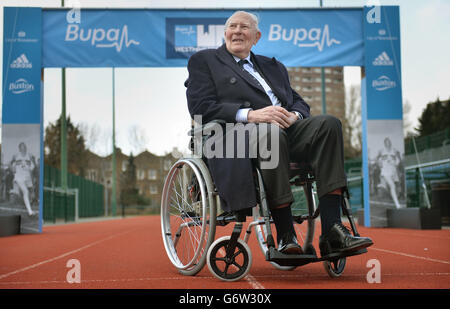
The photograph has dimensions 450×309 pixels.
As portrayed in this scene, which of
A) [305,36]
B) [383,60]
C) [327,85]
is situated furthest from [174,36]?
[327,85]

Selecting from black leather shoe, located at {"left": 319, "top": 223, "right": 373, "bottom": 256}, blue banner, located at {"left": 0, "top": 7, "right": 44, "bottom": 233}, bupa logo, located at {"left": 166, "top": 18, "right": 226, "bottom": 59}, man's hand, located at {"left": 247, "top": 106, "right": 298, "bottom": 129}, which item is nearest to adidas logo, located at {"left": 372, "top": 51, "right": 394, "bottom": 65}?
bupa logo, located at {"left": 166, "top": 18, "right": 226, "bottom": 59}

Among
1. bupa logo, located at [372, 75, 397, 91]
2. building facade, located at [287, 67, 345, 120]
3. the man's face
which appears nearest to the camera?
the man's face

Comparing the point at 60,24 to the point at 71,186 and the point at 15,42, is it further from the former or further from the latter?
the point at 71,186

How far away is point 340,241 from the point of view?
7.50 feet

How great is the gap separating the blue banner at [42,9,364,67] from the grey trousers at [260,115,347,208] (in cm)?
556

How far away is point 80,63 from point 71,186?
1274 centimetres

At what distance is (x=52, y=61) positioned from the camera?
7918 mm

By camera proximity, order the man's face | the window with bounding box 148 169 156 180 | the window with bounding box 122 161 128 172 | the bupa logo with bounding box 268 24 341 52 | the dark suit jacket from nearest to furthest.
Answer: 1. the dark suit jacket
2. the man's face
3. the bupa logo with bounding box 268 24 341 52
4. the window with bounding box 122 161 128 172
5. the window with bounding box 148 169 156 180

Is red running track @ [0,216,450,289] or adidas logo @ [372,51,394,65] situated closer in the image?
red running track @ [0,216,450,289]

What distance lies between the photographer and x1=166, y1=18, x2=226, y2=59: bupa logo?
25.7 ft

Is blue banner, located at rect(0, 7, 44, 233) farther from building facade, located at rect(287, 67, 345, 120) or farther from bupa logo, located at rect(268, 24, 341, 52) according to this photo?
building facade, located at rect(287, 67, 345, 120)

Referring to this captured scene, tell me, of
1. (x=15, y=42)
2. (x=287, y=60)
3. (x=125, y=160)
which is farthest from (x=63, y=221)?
(x=125, y=160)

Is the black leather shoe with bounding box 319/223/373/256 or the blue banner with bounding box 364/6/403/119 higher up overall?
the blue banner with bounding box 364/6/403/119

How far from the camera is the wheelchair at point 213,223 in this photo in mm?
2355
